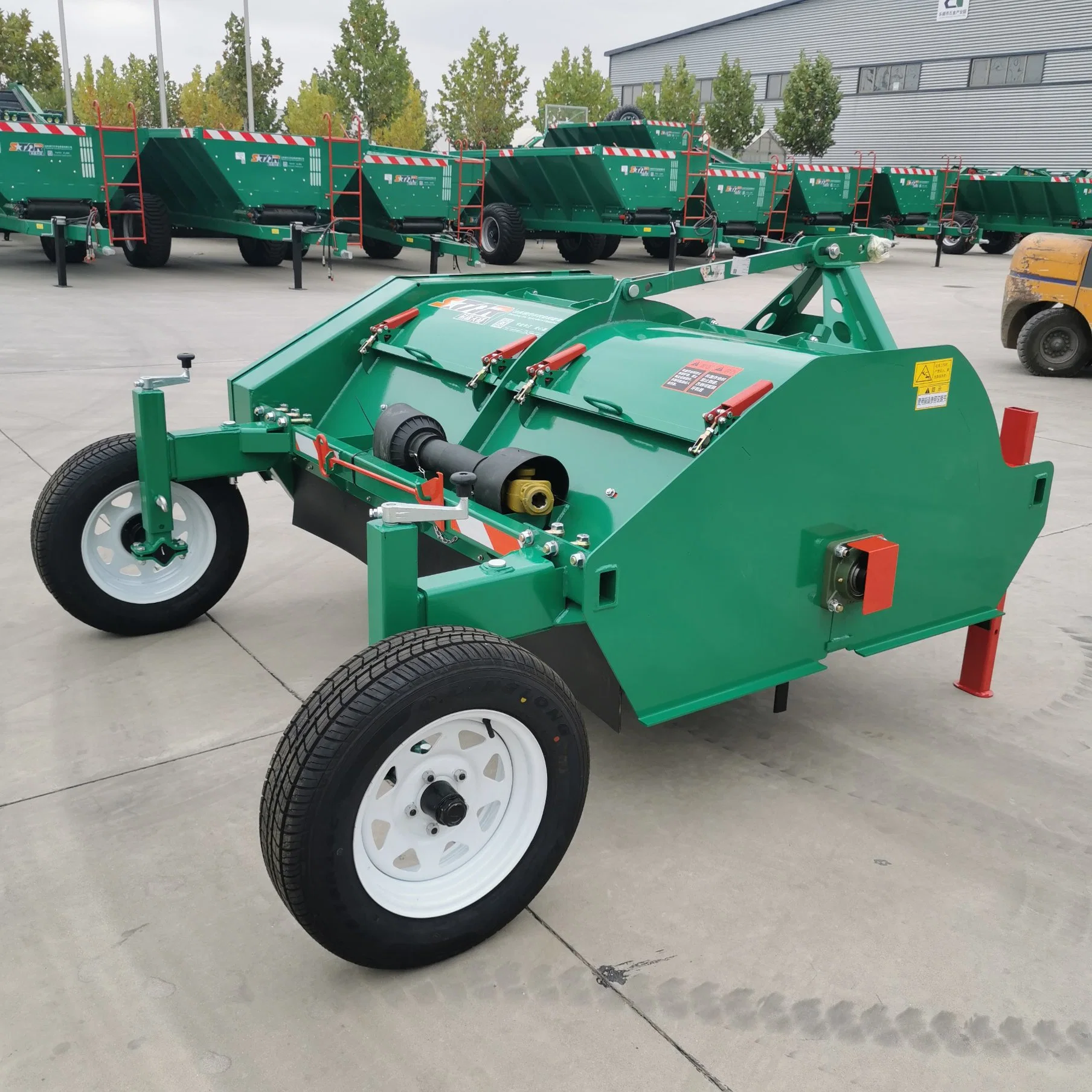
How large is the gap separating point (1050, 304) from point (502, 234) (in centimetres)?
1009

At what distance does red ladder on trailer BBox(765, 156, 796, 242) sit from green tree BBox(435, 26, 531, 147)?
2264cm

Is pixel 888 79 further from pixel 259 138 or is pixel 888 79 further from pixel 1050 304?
pixel 1050 304

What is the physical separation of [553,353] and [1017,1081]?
241cm

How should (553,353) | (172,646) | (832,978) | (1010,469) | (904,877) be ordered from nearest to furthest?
(832,978) < (904,877) < (1010,469) < (553,353) < (172,646)

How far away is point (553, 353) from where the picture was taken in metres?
3.60

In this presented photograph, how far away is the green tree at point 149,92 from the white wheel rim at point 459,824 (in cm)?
5344

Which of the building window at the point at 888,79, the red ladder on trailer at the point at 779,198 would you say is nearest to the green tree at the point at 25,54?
the red ladder on trailer at the point at 779,198

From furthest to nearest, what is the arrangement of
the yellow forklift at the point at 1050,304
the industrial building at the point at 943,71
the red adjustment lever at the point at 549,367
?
1. the industrial building at the point at 943,71
2. the yellow forklift at the point at 1050,304
3. the red adjustment lever at the point at 549,367

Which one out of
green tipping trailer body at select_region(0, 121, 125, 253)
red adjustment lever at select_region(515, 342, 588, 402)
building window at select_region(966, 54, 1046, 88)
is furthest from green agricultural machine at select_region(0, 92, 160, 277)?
building window at select_region(966, 54, 1046, 88)

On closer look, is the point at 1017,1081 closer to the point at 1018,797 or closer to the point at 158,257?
the point at 1018,797

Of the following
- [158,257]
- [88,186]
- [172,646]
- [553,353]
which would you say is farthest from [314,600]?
[158,257]

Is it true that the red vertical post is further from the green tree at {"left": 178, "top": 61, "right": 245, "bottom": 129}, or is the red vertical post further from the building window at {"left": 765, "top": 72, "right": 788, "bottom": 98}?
the building window at {"left": 765, "top": 72, "right": 788, "bottom": 98}

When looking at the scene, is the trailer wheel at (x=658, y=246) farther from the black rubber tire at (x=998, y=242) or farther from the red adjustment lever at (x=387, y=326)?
the red adjustment lever at (x=387, y=326)

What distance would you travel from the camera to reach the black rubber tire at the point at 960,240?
22625 mm
